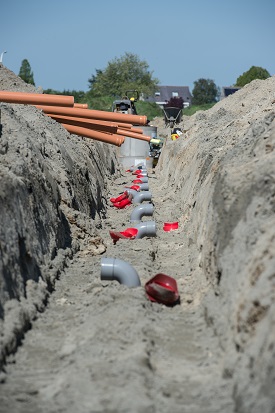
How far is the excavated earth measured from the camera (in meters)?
4.95

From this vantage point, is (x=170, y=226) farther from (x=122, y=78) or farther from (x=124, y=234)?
(x=122, y=78)

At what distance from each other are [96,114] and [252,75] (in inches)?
2720

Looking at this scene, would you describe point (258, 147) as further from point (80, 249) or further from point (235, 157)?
point (80, 249)

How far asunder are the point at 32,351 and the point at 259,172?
3045 mm

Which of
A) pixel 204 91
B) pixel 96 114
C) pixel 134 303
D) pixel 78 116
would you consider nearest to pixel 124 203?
pixel 78 116

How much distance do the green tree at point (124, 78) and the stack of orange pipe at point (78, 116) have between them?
71.1 metres

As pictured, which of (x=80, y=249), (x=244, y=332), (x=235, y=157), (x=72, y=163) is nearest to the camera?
(x=244, y=332)

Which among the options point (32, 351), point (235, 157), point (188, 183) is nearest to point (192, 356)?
point (32, 351)

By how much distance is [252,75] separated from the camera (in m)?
80.8

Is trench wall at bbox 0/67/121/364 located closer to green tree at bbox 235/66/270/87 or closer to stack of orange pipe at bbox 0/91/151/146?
stack of orange pipe at bbox 0/91/151/146

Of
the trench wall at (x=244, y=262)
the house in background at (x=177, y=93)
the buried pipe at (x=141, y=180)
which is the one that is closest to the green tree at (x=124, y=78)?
the house in background at (x=177, y=93)

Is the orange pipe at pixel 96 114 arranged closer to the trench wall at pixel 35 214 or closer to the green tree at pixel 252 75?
the trench wall at pixel 35 214

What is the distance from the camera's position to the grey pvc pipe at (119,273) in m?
7.99

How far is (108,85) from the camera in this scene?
88000 mm
